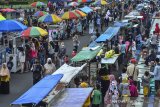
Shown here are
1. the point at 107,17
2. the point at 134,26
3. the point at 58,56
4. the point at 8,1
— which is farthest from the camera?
the point at 8,1

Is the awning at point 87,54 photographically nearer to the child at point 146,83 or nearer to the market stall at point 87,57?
the market stall at point 87,57

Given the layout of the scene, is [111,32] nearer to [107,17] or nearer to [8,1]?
[107,17]

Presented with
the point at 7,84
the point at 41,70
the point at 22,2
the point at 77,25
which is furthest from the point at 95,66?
the point at 22,2

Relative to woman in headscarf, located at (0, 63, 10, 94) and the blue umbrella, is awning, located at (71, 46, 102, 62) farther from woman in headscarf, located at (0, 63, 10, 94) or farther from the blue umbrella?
the blue umbrella

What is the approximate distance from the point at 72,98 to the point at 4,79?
6.36 meters

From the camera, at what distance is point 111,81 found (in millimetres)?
17125

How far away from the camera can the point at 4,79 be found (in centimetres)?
1916

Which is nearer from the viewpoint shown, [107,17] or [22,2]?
[107,17]

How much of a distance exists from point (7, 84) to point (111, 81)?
15.0 feet

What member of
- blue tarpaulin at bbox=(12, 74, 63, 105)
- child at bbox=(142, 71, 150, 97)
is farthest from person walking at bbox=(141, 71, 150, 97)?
blue tarpaulin at bbox=(12, 74, 63, 105)

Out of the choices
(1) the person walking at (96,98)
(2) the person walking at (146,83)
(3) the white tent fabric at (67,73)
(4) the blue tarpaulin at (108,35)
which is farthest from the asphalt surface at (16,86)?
(2) the person walking at (146,83)

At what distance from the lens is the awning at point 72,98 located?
1291cm

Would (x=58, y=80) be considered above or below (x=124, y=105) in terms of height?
above

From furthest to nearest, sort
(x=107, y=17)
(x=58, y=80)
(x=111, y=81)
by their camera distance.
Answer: (x=107, y=17), (x=111, y=81), (x=58, y=80)
